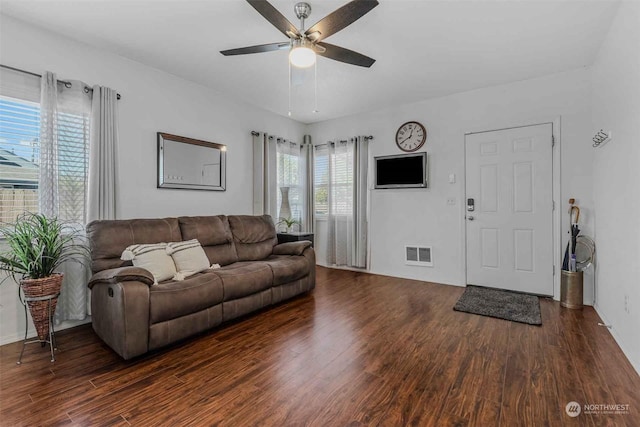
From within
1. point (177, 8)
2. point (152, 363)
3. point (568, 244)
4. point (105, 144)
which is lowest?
point (152, 363)

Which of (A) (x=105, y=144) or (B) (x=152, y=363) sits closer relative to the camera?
(B) (x=152, y=363)

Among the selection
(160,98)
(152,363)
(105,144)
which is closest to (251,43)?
(160,98)

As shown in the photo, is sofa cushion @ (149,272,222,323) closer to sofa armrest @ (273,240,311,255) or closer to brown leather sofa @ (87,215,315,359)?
brown leather sofa @ (87,215,315,359)

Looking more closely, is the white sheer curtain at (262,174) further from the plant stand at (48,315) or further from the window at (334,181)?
the plant stand at (48,315)

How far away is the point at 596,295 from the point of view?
3.10 metres

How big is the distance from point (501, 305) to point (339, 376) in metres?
2.26

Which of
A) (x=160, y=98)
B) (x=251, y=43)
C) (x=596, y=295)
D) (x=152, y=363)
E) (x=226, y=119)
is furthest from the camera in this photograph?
(x=226, y=119)

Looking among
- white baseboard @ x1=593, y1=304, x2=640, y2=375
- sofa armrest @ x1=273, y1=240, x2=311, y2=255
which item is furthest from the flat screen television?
white baseboard @ x1=593, y1=304, x2=640, y2=375

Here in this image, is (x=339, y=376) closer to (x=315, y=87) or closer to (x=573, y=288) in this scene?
(x=573, y=288)

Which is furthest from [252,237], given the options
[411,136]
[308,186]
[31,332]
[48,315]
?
[411,136]

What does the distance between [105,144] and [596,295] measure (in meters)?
5.16

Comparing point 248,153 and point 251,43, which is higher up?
point 251,43

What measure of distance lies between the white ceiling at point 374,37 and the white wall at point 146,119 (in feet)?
0.45

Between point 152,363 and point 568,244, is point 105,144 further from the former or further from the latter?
point 568,244
